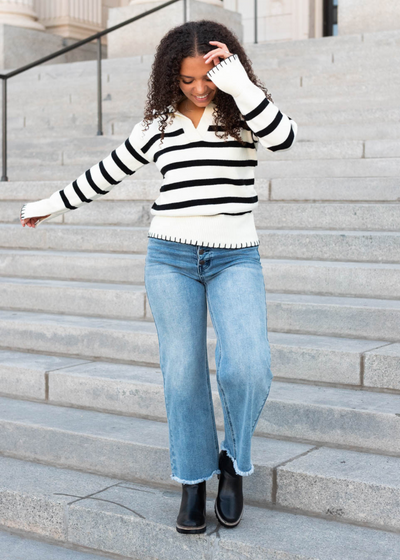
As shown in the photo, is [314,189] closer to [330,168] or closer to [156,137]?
[330,168]

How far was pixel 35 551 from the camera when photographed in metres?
3.39

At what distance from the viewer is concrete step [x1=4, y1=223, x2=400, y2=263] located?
5.12 metres

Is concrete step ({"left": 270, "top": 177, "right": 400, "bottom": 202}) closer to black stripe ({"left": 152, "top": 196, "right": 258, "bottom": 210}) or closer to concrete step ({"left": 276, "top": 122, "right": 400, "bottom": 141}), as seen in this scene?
concrete step ({"left": 276, "top": 122, "right": 400, "bottom": 141})

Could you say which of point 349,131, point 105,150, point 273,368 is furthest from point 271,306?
point 105,150

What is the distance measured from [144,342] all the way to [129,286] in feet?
3.08

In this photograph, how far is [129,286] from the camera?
5523mm

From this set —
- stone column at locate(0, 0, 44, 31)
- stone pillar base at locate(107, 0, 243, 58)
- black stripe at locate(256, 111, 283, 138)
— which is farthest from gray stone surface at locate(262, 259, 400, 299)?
stone column at locate(0, 0, 44, 31)

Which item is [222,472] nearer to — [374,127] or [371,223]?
[371,223]

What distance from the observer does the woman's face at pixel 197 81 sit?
2734mm

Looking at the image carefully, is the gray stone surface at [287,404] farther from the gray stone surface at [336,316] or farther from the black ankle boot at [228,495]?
the black ankle boot at [228,495]

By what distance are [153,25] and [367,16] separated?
9.95 ft

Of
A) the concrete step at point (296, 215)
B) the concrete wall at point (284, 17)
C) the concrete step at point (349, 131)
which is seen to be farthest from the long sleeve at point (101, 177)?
the concrete wall at point (284, 17)

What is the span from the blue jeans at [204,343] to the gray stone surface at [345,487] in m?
0.51

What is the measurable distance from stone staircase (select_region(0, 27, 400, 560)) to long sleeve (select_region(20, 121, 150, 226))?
1.20 metres
